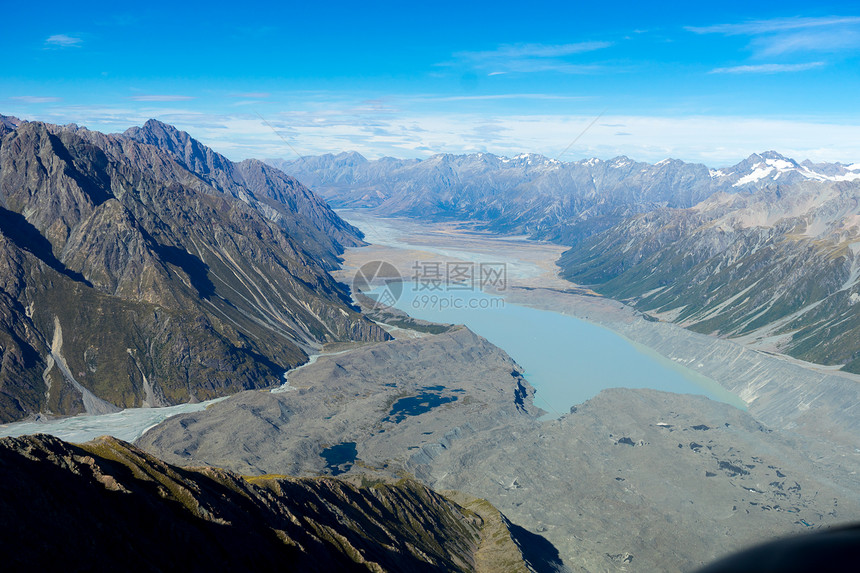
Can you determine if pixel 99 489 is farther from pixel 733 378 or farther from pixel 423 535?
pixel 733 378

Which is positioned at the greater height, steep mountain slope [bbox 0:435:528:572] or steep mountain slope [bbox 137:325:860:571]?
steep mountain slope [bbox 0:435:528:572]

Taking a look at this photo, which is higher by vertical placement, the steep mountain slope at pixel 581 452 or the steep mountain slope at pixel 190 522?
the steep mountain slope at pixel 190 522

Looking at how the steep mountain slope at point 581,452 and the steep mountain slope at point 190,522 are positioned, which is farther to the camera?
the steep mountain slope at point 581,452

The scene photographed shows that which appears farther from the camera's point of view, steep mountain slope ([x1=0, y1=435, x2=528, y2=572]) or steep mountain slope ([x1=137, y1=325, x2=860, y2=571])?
steep mountain slope ([x1=137, y1=325, x2=860, y2=571])

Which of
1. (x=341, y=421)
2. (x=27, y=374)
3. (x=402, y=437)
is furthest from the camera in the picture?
(x=27, y=374)

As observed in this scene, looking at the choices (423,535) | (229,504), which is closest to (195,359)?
(423,535)

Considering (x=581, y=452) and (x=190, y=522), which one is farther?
(x=581, y=452)

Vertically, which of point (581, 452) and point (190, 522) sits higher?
point (190, 522)

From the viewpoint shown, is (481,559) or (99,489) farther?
(481,559)
